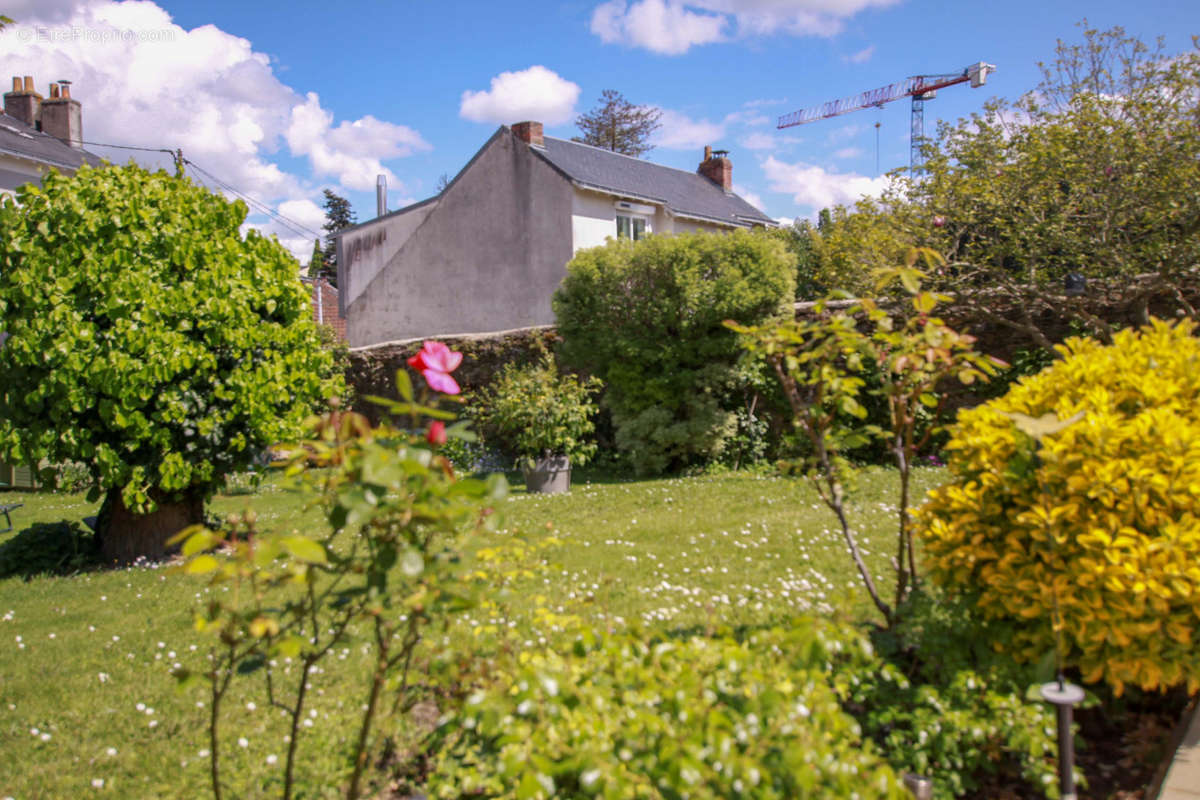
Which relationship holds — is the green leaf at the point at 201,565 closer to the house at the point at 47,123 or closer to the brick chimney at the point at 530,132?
the brick chimney at the point at 530,132

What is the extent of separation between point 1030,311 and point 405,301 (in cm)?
1793

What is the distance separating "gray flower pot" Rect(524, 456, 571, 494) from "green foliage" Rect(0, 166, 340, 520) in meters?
3.42

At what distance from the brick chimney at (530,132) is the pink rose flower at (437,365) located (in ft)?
65.7

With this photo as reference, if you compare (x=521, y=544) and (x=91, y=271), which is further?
(x=91, y=271)

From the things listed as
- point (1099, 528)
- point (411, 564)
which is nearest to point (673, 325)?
point (1099, 528)

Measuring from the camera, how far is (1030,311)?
8742 millimetres

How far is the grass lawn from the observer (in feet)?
9.42

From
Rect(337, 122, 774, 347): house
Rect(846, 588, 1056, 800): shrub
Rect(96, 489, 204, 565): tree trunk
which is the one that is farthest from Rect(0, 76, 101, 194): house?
Rect(846, 588, 1056, 800): shrub

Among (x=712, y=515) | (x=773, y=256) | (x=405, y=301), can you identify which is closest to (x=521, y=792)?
(x=712, y=515)

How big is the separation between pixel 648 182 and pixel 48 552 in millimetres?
19657

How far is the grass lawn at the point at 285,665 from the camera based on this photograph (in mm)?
2871

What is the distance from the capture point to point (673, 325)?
10047mm

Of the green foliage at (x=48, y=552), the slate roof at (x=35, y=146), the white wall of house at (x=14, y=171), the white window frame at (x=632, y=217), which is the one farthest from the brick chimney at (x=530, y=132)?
the green foliage at (x=48, y=552)

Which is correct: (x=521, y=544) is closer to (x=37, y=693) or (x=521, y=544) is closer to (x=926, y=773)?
(x=926, y=773)
